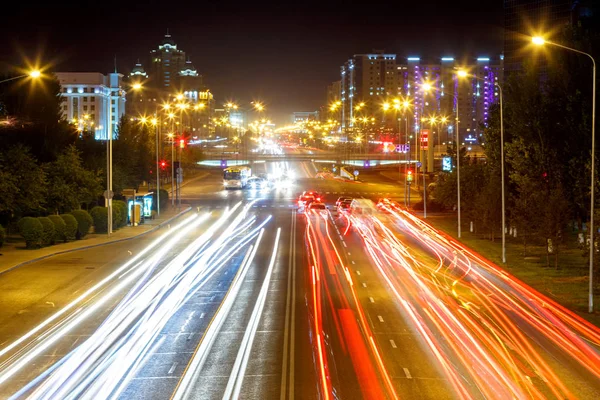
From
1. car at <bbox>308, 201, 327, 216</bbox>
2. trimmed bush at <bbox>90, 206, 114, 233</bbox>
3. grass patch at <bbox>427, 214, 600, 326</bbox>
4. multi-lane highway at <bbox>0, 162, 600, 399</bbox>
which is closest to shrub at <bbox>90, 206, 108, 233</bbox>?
trimmed bush at <bbox>90, 206, 114, 233</bbox>

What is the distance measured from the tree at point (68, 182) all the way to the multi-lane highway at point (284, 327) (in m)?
7.92

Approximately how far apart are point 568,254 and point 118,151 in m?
35.9

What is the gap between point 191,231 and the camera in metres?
45.7

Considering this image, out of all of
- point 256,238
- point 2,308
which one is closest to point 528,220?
point 256,238

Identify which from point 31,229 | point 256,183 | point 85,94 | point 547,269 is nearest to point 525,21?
point 85,94

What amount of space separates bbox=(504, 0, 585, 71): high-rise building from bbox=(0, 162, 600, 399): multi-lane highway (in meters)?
143

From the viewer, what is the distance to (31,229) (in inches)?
1432

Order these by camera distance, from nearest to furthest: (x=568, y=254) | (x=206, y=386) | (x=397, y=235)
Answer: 1. (x=206, y=386)
2. (x=568, y=254)
3. (x=397, y=235)

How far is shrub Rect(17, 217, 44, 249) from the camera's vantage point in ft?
119

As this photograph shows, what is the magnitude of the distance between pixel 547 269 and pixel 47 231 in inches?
898

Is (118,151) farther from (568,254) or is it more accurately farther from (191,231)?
(568,254)

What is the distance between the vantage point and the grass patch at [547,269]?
84.1 feet

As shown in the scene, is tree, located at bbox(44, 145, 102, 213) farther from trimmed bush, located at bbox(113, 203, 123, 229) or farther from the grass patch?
the grass patch

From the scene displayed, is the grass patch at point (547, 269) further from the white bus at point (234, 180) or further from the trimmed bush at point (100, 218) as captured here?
the white bus at point (234, 180)
